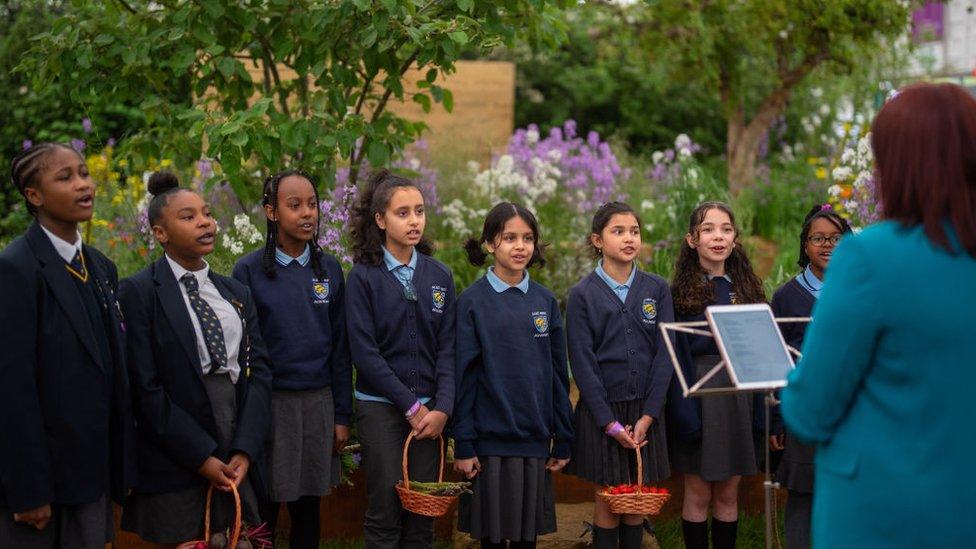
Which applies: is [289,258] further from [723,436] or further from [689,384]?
[723,436]

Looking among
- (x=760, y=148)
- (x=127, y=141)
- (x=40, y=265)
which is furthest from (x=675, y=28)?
(x=40, y=265)

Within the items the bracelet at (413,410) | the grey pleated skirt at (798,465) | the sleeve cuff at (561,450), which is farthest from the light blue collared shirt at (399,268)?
the grey pleated skirt at (798,465)

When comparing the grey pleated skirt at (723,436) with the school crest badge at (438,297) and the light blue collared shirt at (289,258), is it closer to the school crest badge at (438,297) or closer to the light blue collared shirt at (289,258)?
the school crest badge at (438,297)

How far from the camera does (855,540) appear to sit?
100 inches

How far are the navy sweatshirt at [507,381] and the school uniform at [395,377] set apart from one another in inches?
4.4

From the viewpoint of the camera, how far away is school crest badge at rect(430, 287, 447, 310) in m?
4.66

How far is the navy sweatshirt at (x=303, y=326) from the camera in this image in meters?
4.43

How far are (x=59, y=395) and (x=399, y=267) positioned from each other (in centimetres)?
155

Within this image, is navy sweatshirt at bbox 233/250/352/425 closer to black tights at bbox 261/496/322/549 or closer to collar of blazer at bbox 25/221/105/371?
black tights at bbox 261/496/322/549

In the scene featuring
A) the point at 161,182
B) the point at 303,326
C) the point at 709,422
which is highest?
the point at 161,182

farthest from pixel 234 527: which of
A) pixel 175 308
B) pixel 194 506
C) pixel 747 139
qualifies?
pixel 747 139

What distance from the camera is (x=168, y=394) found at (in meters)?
3.96

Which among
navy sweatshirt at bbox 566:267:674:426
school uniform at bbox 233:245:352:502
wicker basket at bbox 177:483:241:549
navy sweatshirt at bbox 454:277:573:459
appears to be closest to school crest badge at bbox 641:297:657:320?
navy sweatshirt at bbox 566:267:674:426

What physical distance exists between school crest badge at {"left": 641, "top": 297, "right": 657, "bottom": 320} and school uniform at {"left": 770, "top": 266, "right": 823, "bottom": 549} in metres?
0.57
